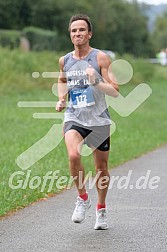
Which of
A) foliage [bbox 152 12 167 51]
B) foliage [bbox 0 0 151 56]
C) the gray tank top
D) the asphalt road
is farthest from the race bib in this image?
foliage [bbox 152 12 167 51]

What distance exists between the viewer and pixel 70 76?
7688mm

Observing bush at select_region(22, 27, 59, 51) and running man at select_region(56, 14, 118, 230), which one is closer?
running man at select_region(56, 14, 118, 230)

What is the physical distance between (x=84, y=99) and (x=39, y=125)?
11927 millimetres

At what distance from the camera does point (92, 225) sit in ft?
26.8

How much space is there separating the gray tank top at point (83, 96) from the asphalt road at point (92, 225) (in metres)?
1.10

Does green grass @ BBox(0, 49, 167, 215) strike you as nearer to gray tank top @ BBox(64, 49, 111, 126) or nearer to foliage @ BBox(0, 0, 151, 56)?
gray tank top @ BBox(64, 49, 111, 126)

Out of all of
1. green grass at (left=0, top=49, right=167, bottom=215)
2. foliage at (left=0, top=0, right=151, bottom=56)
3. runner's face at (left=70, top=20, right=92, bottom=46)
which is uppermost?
runner's face at (left=70, top=20, right=92, bottom=46)

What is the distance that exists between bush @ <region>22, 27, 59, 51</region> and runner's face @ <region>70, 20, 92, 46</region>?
150 feet

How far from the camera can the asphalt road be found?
7.10m

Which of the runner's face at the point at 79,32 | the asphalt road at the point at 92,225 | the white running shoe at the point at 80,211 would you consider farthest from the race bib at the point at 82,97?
the asphalt road at the point at 92,225

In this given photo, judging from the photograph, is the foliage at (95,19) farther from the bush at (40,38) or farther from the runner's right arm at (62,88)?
the runner's right arm at (62,88)

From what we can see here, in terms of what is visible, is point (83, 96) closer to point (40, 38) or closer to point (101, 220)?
point (101, 220)

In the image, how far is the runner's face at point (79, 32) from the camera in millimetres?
7613

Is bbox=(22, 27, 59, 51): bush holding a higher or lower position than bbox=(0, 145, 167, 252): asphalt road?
lower
